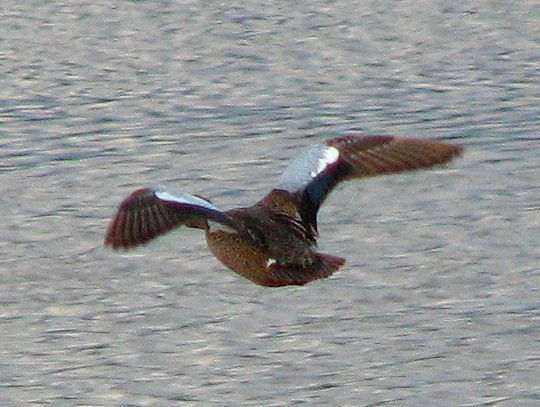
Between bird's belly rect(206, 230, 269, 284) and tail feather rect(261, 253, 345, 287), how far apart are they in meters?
0.04

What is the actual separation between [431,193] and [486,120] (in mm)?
1738

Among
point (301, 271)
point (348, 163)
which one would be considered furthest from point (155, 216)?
point (348, 163)

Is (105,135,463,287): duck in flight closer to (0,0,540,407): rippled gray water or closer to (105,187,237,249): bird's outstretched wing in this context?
(105,187,237,249): bird's outstretched wing

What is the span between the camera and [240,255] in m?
8.30

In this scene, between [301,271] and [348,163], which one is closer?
[301,271]

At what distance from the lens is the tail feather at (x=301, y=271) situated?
8102 millimetres

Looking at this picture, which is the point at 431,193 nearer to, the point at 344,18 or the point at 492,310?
the point at 492,310

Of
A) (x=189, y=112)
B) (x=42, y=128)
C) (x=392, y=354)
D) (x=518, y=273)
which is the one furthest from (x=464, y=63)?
(x=392, y=354)

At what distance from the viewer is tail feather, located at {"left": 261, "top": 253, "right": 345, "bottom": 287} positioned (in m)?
8.10

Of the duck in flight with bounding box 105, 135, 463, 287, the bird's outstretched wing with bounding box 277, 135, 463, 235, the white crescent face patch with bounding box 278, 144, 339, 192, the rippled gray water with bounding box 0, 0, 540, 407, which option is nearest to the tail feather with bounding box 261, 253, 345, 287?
the duck in flight with bounding box 105, 135, 463, 287

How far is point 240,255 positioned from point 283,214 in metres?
0.49

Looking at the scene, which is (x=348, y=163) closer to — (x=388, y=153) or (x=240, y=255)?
(x=388, y=153)

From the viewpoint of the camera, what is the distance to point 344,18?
54.7 feet

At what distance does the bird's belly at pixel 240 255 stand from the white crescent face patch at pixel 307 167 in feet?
2.04
